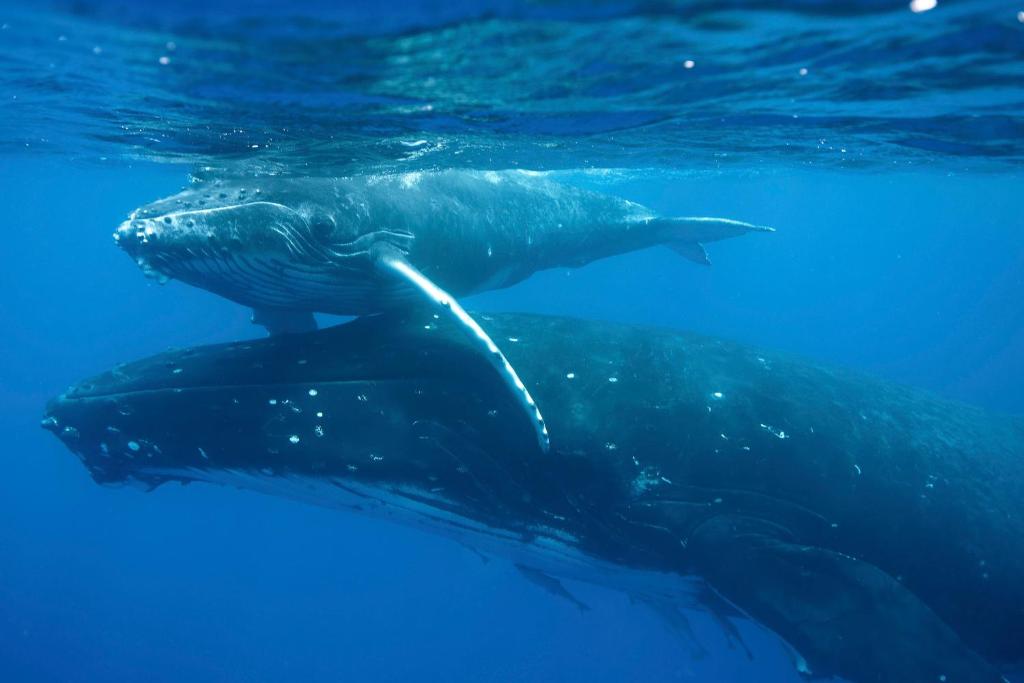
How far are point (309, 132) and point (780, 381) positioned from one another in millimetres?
9415

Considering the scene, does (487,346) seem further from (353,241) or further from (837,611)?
(837,611)

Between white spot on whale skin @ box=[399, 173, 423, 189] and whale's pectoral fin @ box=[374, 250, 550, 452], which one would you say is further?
white spot on whale skin @ box=[399, 173, 423, 189]

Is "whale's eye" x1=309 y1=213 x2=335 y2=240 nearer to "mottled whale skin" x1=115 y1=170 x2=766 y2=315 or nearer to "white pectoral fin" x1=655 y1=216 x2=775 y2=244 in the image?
"mottled whale skin" x1=115 y1=170 x2=766 y2=315

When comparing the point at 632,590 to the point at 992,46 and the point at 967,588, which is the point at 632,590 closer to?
the point at 967,588

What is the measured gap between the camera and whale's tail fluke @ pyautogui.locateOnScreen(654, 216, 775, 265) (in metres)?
12.6

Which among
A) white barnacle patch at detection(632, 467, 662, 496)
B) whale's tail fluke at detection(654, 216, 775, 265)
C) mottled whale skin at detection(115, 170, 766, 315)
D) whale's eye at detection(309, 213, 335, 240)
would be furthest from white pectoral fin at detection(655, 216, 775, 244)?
whale's eye at detection(309, 213, 335, 240)

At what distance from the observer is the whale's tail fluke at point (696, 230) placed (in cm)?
1257

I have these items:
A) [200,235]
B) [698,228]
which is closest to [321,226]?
[200,235]

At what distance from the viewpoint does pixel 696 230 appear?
1305cm

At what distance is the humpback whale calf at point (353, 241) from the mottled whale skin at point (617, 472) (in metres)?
0.66

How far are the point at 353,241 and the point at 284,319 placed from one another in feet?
4.56

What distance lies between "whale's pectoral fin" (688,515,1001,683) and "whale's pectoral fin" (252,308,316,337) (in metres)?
5.24

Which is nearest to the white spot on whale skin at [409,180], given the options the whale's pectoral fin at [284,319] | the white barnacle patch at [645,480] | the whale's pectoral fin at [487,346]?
the whale's pectoral fin at [284,319]

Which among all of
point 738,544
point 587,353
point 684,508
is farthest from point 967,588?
point 587,353
